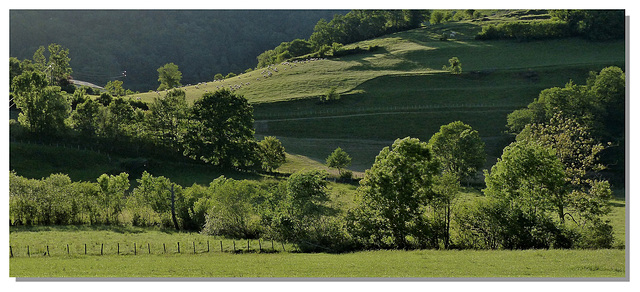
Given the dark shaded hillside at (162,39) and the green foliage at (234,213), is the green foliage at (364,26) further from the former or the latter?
the green foliage at (234,213)

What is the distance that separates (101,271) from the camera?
17828 mm

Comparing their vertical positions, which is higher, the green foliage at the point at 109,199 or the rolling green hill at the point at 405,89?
the rolling green hill at the point at 405,89

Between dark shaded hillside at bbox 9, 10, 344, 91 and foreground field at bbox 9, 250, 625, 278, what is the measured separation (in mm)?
57406

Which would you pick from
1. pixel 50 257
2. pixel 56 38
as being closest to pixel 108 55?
pixel 56 38

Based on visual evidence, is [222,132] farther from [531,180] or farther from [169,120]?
[531,180]

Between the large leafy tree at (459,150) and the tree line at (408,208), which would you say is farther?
the large leafy tree at (459,150)

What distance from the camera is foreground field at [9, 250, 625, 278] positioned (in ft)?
56.7

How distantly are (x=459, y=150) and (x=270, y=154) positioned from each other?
17.2 meters

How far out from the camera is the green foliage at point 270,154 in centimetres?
4225

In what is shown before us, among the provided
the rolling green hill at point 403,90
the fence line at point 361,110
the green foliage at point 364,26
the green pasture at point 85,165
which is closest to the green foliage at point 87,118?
the green pasture at point 85,165

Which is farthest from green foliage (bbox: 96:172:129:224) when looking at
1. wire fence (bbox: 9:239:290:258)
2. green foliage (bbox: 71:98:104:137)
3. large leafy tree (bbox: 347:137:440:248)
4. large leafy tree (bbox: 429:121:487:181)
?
large leafy tree (bbox: 429:121:487:181)

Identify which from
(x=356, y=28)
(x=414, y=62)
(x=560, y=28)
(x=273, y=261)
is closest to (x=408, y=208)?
(x=273, y=261)

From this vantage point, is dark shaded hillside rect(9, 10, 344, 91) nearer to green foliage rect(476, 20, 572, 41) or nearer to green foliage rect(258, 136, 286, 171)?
green foliage rect(258, 136, 286, 171)

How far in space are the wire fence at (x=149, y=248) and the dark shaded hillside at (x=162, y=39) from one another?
54.0 meters
